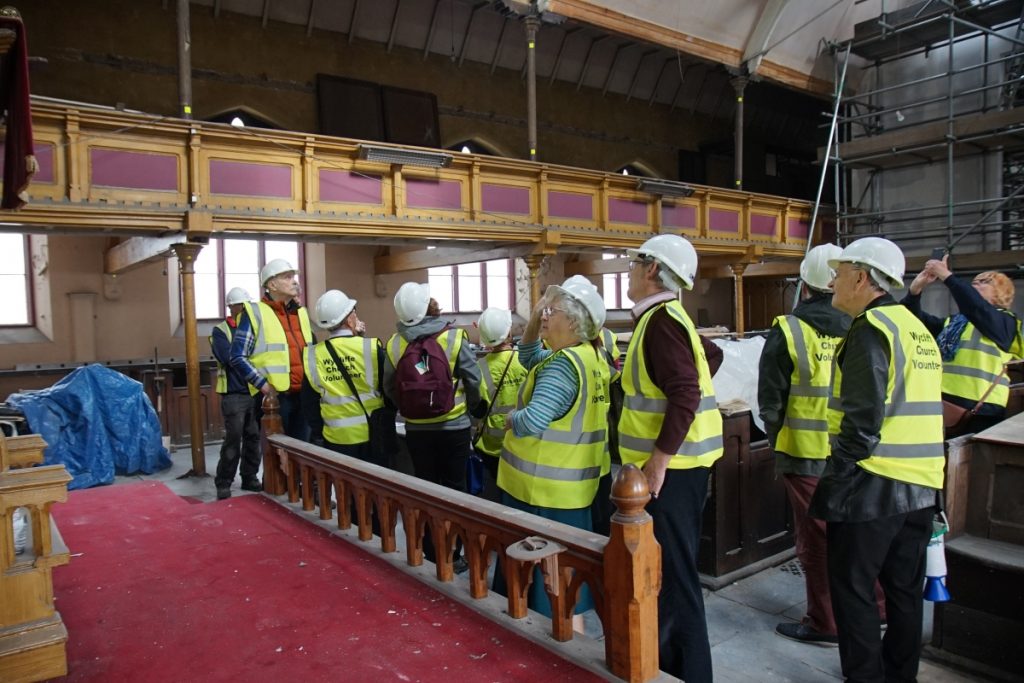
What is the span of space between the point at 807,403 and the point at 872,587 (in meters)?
0.99

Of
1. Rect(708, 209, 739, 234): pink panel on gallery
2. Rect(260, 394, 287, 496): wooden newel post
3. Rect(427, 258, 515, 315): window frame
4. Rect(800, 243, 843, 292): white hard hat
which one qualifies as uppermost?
Rect(708, 209, 739, 234): pink panel on gallery

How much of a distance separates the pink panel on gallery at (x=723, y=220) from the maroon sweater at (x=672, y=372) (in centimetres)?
1110

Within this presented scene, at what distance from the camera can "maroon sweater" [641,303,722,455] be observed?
240 cm

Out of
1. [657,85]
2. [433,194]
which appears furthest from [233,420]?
[657,85]

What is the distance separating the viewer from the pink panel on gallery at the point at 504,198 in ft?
32.6

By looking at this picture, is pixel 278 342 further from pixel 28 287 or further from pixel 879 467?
pixel 28 287

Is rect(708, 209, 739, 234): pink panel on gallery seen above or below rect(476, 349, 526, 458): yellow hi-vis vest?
above

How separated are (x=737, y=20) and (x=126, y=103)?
10511 mm

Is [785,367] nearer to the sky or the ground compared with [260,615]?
nearer to the sky

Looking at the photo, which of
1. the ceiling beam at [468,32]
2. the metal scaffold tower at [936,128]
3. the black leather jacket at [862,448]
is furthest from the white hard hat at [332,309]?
the ceiling beam at [468,32]

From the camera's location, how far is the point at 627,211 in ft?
38.3

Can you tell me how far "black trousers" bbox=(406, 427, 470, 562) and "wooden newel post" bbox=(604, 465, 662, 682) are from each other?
80.8 inches

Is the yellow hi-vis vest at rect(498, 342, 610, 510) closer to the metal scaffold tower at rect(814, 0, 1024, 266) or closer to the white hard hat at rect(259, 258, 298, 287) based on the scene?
the white hard hat at rect(259, 258, 298, 287)

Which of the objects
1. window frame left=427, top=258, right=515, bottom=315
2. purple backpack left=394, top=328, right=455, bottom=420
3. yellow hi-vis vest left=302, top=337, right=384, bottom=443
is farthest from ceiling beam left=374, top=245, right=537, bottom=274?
purple backpack left=394, top=328, right=455, bottom=420
